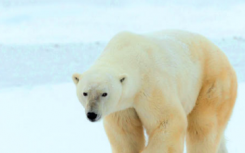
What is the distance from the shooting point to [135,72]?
2768mm

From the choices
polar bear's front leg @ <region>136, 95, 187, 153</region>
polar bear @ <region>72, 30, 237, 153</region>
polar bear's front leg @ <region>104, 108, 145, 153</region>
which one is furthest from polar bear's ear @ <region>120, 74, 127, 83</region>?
polar bear's front leg @ <region>104, 108, 145, 153</region>

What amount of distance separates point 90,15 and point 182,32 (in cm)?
1164

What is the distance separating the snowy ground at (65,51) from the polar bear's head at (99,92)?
1.78 m

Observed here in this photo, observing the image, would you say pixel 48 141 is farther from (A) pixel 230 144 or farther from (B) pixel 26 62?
(B) pixel 26 62

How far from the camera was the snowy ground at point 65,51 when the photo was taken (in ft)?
14.9

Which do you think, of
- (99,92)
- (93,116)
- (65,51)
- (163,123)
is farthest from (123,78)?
(65,51)

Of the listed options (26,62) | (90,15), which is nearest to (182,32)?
(26,62)

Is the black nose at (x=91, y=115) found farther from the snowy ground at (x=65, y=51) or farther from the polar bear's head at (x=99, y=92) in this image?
the snowy ground at (x=65, y=51)

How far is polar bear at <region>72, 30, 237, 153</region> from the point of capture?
8.41 ft

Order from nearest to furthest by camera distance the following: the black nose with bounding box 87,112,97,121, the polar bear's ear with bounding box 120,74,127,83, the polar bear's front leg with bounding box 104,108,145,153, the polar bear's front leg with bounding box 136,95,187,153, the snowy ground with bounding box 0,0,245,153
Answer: the black nose with bounding box 87,112,97,121
the polar bear's ear with bounding box 120,74,127,83
the polar bear's front leg with bounding box 136,95,187,153
the polar bear's front leg with bounding box 104,108,145,153
the snowy ground with bounding box 0,0,245,153

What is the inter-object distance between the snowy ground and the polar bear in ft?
3.19

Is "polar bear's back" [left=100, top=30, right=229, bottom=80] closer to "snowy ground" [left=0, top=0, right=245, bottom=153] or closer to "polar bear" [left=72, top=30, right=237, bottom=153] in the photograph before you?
"polar bear" [left=72, top=30, right=237, bottom=153]

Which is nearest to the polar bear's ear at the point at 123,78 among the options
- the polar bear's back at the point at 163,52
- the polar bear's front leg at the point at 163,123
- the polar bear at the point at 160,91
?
the polar bear at the point at 160,91

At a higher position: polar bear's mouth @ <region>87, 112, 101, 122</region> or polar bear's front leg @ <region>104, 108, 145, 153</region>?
polar bear's mouth @ <region>87, 112, 101, 122</region>
